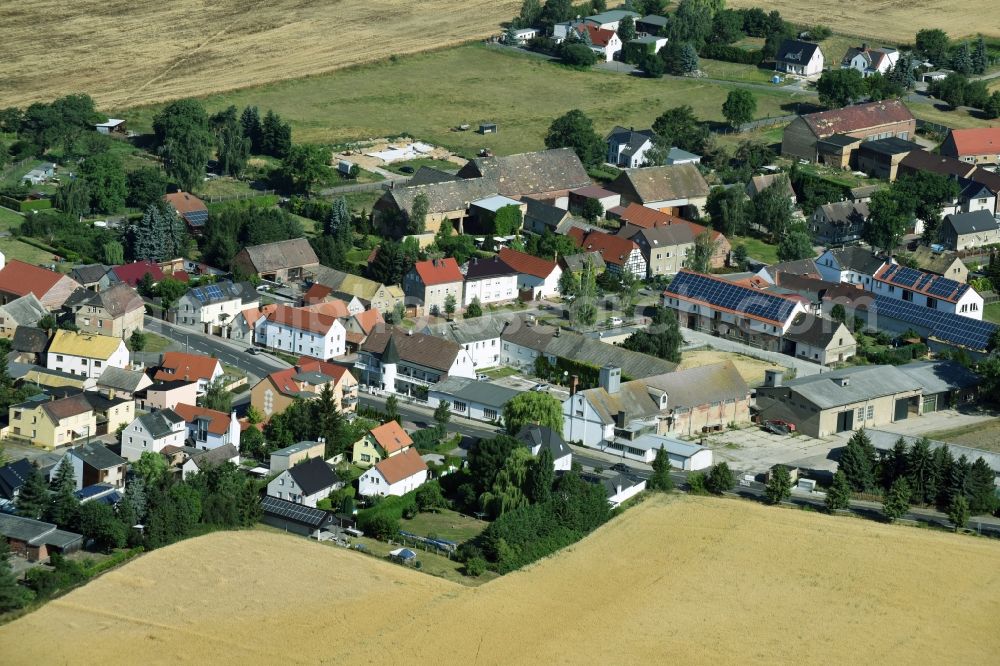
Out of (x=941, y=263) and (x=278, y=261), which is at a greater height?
(x=278, y=261)

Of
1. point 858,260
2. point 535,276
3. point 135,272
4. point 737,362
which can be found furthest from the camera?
point 858,260

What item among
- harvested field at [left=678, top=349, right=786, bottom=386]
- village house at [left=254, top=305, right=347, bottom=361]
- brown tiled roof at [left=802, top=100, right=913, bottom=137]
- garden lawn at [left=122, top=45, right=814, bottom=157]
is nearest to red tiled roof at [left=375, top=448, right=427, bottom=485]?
village house at [left=254, top=305, right=347, bottom=361]

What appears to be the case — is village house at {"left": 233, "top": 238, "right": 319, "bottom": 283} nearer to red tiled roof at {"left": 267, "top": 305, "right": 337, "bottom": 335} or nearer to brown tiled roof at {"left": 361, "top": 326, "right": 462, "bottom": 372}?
red tiled roof at {"left": 267, "top": 305, "right": 337, "bottom": 335}

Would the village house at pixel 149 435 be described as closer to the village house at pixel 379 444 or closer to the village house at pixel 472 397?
the village house at pixel 379 444

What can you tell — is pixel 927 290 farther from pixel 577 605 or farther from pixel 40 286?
pixel 40 286

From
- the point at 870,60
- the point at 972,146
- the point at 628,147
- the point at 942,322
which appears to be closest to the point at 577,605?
the point at 942,322

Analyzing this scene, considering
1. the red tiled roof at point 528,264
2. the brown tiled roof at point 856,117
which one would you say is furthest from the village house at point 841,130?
the red tiled roof at point 528,264

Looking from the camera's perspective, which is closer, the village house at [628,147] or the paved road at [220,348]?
the paved road at [220,348]
